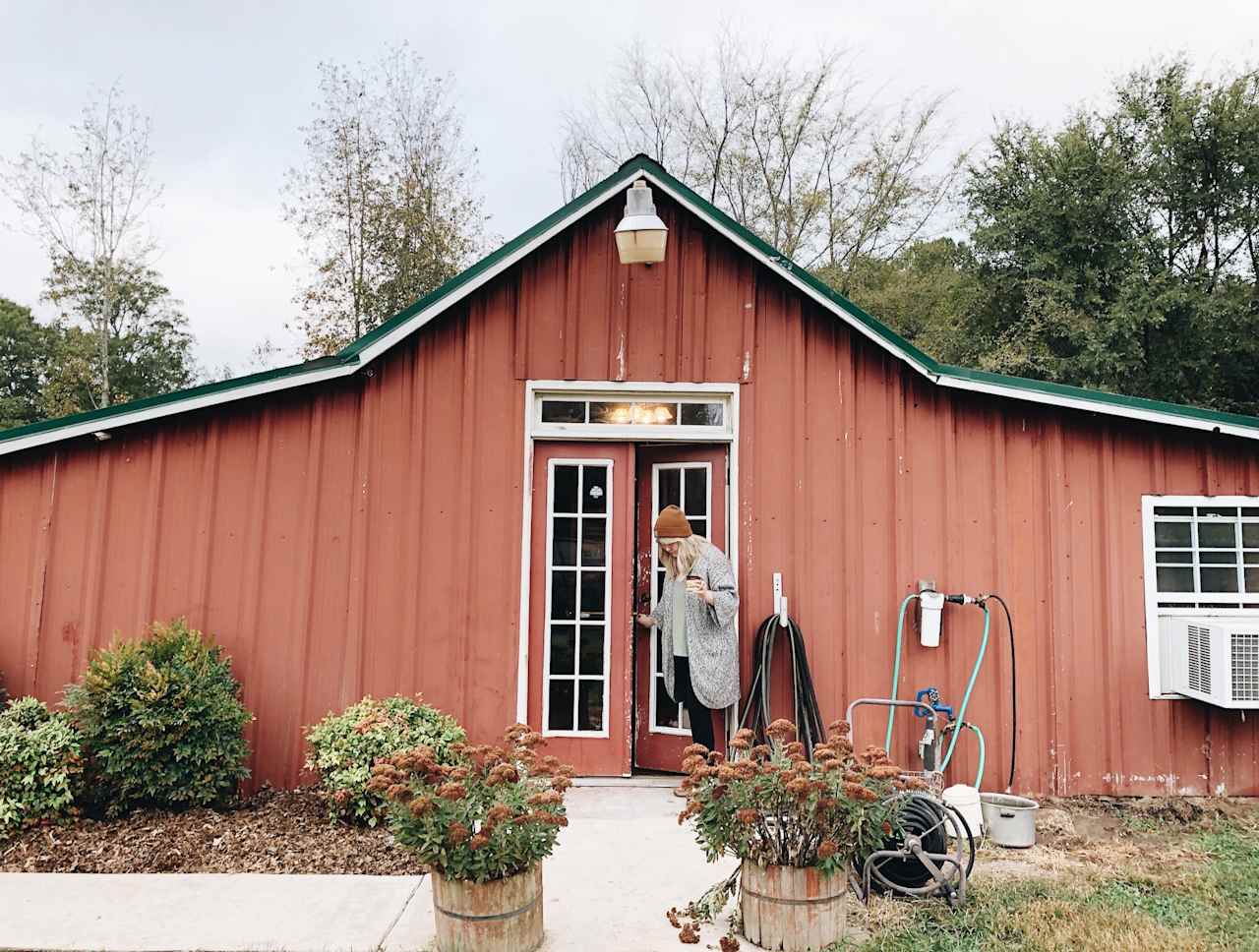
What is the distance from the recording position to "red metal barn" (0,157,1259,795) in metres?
5.68

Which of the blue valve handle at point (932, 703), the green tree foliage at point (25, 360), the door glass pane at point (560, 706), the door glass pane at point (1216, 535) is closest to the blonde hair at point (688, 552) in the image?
the door glass pane at point (560, 706)

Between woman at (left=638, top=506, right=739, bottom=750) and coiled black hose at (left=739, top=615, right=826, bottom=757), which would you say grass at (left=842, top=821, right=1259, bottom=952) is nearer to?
coiled black hose at (left=739, top=615, right=826, bottom=757)

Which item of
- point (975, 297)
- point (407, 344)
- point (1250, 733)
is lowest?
point (1250, 733)

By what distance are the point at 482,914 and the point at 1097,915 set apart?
2.47 m

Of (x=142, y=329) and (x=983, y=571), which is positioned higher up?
(x=142, y=329)

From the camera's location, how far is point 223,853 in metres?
4.42

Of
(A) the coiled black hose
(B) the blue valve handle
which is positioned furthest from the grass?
(A) the coiled black hose

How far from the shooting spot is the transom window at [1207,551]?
19.1 ft

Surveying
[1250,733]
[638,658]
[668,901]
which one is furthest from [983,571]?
[668,901]

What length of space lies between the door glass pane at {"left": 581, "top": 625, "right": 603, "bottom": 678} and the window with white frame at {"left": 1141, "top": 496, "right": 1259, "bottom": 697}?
3.53 meters

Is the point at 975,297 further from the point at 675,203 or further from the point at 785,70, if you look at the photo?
the point at 675,203

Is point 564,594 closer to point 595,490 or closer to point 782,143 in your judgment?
point 595,490

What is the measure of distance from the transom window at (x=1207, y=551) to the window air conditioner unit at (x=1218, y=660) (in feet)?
0.85

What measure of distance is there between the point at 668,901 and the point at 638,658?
2.15 meters
